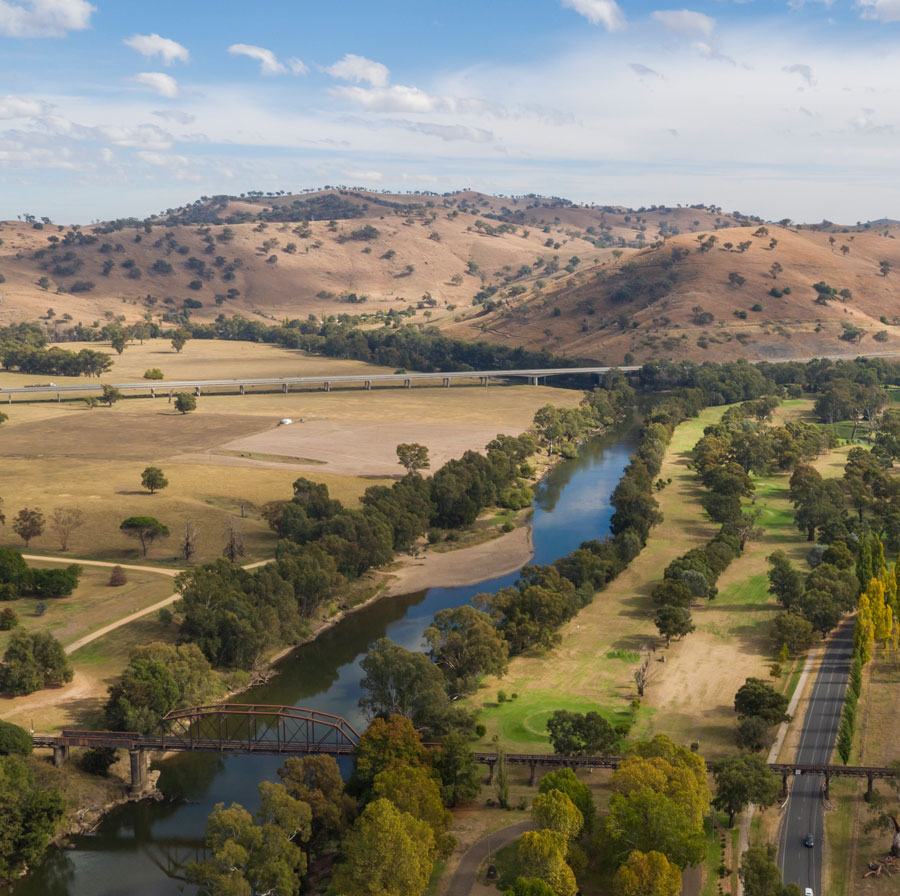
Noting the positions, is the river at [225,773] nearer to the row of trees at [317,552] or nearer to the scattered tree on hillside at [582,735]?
the row of trees at [317,552]

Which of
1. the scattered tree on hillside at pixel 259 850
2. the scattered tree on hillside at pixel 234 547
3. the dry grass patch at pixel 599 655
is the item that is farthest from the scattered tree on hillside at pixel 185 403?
the scattered tree on hillside at pixel 259 850

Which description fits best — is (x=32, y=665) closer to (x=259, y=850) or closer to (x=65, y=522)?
(x=259, y=850)

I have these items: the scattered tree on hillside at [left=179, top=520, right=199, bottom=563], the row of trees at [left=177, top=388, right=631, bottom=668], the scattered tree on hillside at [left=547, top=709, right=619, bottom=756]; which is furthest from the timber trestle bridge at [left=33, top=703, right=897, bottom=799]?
the scattered tree on hillside at [left=179, top=520, right=199, bottom=563]

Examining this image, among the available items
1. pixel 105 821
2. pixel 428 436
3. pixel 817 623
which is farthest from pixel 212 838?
pixel 428 436

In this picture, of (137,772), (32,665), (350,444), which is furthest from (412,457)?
(137,772)

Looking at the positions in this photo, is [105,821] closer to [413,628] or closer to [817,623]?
[413,628]

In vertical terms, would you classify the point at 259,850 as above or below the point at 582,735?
below
